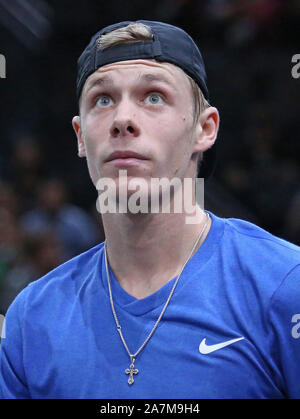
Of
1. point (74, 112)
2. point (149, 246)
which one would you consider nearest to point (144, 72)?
point (149, 246)

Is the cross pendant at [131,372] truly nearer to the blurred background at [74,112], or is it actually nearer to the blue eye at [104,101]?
the blue eye at [104,101]

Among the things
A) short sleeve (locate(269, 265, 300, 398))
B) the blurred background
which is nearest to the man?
short sleeve (locate(269, 265, 300, 398))

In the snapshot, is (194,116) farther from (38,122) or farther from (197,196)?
(38,122)

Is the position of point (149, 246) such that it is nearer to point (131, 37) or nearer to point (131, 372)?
point (131, 372)

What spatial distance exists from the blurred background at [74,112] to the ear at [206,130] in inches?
127

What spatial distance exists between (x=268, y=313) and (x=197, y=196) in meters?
0.63

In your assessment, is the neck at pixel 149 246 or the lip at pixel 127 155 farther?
the neck at pixel 149 246

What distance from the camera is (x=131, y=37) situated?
7.64ft

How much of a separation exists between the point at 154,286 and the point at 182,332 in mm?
212

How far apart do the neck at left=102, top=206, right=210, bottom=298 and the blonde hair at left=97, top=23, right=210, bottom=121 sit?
1.18ft

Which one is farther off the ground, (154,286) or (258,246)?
(258,246)

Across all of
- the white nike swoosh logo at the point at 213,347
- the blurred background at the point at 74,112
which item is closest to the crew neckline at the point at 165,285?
the white nike swoosh logo at the point at 213,347

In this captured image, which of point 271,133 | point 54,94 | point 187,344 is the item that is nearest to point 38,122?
point 54,94

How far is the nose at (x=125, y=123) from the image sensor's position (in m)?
2.21
